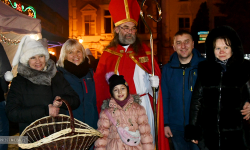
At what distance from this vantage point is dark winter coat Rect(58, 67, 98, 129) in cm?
292

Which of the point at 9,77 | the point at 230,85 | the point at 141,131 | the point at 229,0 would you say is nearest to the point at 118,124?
the point at 141,131

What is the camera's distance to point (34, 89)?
2.35 m

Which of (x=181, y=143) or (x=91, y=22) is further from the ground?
(x=91, y=22)

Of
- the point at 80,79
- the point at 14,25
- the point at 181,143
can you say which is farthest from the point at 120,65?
the point at 14,25

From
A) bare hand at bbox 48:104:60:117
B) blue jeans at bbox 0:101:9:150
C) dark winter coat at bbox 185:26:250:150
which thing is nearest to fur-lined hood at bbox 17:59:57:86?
bare hand at bbox 48:104:60:117

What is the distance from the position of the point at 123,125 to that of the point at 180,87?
3.13 feet

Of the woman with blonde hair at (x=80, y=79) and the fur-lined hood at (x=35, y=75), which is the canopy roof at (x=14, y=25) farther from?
the fur-lined hood at (x=35, y=75)

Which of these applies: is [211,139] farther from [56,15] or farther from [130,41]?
[56,15]

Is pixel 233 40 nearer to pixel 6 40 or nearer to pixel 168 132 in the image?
pixel 168 132

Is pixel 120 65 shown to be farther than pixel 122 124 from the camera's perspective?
Yes

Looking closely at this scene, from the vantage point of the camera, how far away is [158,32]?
1802cm

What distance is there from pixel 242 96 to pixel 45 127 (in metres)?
2.30

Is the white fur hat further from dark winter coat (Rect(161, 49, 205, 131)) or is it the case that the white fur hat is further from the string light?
the string light

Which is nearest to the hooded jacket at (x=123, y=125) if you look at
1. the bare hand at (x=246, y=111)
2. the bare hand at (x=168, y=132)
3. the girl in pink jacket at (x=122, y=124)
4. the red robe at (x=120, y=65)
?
the girl in pink jacket at (x=122, y=124)
